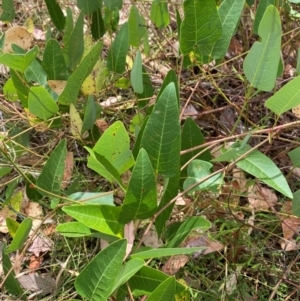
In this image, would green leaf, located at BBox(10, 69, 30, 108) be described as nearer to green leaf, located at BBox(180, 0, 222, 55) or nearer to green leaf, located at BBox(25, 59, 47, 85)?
green leaf, located at BBox(25, 59, 47, 85)

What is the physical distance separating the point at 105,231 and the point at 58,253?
1.55 ft

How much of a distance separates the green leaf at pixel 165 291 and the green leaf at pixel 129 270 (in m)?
0.04

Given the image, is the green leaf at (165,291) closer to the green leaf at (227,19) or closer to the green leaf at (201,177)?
the green leaf at (201,177)

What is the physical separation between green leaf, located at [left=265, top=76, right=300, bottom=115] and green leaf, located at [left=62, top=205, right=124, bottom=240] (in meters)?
0.27

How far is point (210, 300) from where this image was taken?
1041 millimetres

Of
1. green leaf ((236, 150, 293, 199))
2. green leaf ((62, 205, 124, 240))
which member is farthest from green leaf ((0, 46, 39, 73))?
green leaf ((236, 150, 293, 199))

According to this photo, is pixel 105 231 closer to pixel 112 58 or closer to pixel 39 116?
pixel 39 116

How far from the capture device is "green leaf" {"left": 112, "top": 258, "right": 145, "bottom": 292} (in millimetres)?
648

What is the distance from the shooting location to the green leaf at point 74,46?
99 cm

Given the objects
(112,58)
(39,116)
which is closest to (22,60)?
(39,116)

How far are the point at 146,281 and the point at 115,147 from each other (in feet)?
0.65

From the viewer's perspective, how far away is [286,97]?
0.72 m

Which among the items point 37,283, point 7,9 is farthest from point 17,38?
point 37,283

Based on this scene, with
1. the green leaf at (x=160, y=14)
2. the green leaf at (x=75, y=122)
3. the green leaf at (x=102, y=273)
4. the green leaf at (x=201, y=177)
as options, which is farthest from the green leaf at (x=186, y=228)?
the green leaf at (x=160, y=14)
